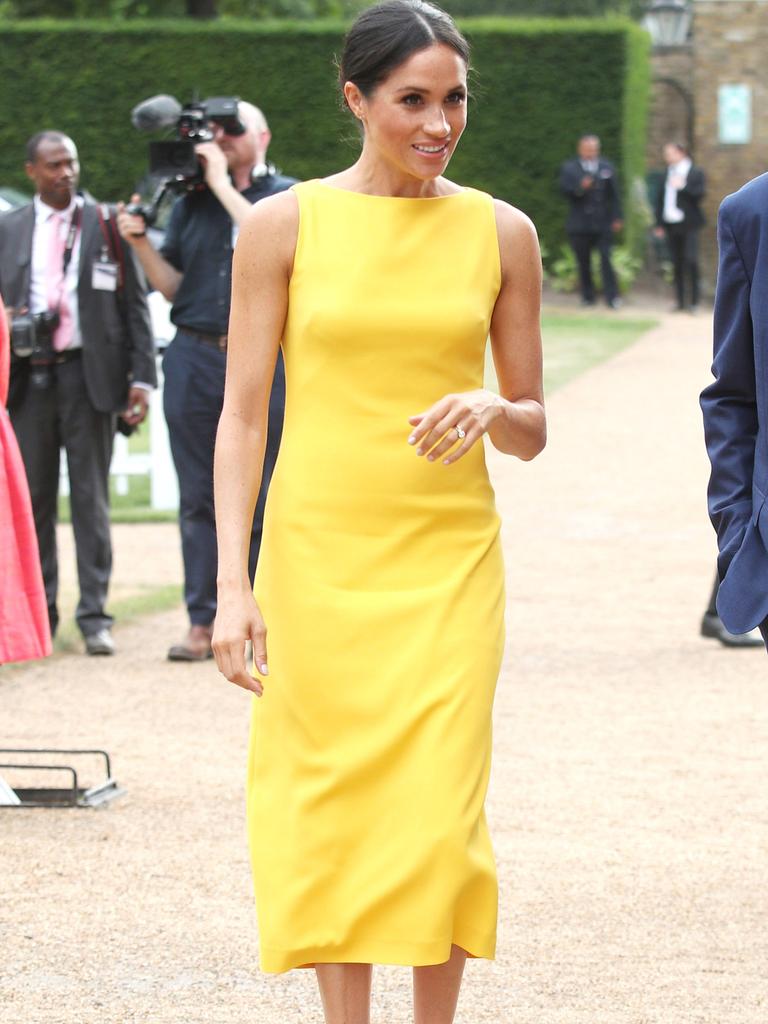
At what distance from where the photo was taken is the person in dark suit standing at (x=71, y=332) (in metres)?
8.33

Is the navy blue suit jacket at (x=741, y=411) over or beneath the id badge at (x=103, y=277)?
over

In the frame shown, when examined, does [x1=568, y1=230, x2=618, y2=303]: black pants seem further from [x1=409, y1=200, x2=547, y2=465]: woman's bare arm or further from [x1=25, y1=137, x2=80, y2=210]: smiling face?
[x1=409, y1=200, x2=547, y2=465]: woman's bare arm

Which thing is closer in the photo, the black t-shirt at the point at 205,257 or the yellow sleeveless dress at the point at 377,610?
the yellow sleeveless dress at the point at 377,610

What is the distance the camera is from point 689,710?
23.6 ft

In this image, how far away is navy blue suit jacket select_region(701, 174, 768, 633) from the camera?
335 cm

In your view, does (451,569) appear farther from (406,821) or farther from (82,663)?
(82,663)

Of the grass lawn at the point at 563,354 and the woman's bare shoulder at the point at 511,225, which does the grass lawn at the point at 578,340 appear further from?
the woman's bare shoulder at the point at 511,225

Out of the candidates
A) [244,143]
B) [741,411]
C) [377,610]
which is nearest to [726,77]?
[244,143]

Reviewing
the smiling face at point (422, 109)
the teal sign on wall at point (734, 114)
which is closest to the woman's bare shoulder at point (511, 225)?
the smiling face at point (422, 109)

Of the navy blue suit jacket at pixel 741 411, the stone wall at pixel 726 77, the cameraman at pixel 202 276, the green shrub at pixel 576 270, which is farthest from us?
the stone wall at pixel 726 77

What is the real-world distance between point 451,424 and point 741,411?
2.06ft

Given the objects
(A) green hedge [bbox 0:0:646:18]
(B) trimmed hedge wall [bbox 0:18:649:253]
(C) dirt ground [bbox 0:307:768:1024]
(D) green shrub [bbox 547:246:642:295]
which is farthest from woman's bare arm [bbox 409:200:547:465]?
(A) green hedge [bbox 0:0:646:18]

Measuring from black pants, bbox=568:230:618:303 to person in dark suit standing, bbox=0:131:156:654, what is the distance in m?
19.1

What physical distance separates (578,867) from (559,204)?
79.5ft
